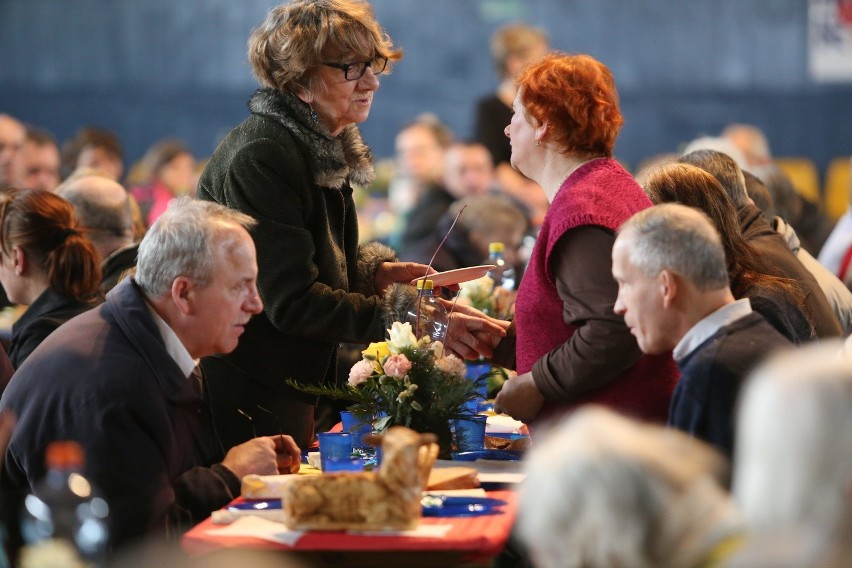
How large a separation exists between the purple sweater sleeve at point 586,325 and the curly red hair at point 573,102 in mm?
283

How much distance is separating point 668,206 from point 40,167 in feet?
20.2

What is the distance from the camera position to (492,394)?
4.48m

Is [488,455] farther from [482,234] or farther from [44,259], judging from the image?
[482,234]

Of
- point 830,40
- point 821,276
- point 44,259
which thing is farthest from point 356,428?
point 830,40

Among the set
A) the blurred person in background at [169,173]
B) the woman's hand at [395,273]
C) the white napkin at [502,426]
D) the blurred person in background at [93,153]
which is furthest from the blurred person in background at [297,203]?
the blurred person in background at [169,173]

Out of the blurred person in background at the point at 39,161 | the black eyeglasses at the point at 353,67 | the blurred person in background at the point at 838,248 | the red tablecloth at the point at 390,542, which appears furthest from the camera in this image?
the blurred person in background at the point at 39,161

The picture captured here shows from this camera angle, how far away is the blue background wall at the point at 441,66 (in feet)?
41.9

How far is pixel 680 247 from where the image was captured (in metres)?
2.79

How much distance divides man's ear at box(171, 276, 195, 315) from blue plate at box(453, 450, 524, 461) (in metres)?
0.79

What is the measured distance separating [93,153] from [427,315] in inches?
224

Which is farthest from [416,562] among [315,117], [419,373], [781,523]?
[315,117]

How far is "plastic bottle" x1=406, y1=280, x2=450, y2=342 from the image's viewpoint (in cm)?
357

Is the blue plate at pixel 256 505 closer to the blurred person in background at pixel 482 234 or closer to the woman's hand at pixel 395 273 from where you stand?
the woman's hand at pixel 395 273

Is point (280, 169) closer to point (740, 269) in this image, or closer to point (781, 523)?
point (740, 269)
